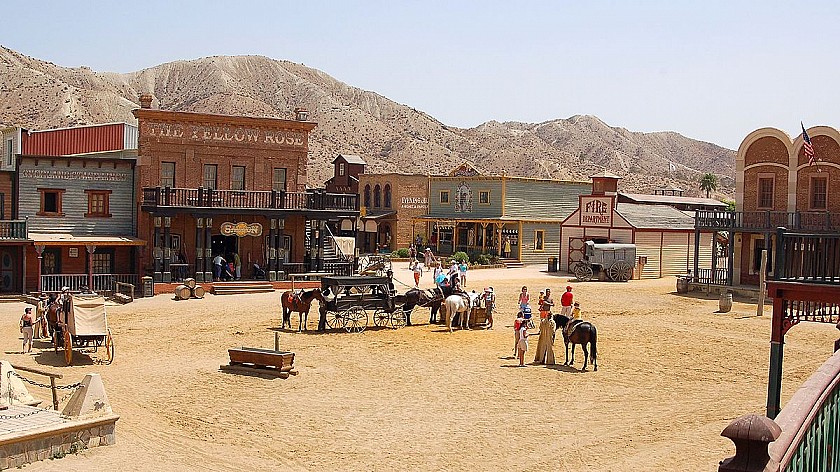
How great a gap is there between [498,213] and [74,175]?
1076 inches

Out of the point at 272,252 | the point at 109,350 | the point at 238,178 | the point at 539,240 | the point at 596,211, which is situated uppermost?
the point at 238,178

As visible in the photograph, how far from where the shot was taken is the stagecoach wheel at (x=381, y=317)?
27.7 m

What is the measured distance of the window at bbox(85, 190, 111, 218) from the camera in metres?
38.5

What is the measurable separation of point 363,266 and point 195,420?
2783 cm

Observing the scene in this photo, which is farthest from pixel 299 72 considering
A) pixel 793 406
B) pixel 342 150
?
pixel 793 406

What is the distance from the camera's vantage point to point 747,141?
39.2 metres

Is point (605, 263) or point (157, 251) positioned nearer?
point (157, 251)

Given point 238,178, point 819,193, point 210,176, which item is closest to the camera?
point 819,193

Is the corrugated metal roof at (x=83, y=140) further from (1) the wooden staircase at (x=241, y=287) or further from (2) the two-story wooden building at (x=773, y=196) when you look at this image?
(2) the two-story wooden building at (x=773, y=196)

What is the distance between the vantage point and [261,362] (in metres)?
20.0

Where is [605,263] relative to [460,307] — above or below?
above

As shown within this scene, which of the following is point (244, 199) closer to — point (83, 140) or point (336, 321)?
point (83, 140)

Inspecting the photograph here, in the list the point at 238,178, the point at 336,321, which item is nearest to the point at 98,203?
the point at 238,178

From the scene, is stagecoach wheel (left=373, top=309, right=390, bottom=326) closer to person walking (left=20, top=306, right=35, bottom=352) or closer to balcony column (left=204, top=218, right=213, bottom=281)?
person walking (left=20, top=306, right=35, bottom=352)
